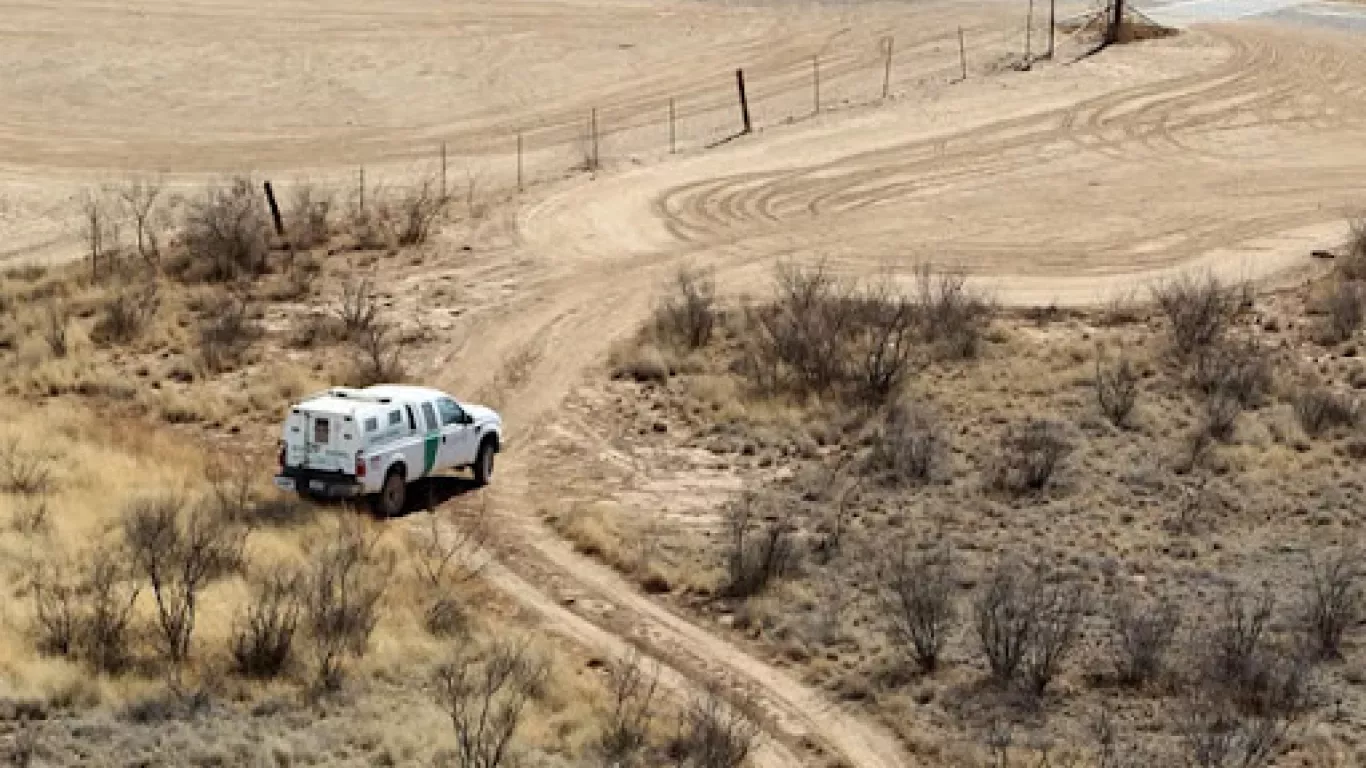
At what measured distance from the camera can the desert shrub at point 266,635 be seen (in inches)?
1055

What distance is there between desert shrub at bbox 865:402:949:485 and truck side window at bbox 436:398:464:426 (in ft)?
22.7

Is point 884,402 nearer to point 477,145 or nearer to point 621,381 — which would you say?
point 621,381

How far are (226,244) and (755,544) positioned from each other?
19.9 meters

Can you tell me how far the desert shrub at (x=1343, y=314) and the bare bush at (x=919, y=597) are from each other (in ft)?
45.5

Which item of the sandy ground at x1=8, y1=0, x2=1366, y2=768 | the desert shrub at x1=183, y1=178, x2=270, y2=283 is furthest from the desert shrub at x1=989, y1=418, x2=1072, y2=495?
the desert shrub at x1=183, y1=178, x2=270, y2=283

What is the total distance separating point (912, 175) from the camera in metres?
57.9

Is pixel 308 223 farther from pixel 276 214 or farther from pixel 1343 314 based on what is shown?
pixel 1343 314

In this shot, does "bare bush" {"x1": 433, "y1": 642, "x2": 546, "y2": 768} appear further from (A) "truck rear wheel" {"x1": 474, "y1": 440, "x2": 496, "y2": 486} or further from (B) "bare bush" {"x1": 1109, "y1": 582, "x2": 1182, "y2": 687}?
(A) "truck rear wheel" {"x1": 474, "y1": 440, "x2": 496, "y2": 486}

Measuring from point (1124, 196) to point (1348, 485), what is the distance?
20.0 meters

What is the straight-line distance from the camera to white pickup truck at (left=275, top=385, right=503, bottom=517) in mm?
34531

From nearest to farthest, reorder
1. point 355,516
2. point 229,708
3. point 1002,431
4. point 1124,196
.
A: 1. point 229,708
2. point 355,516
3. point 1002,431
4. point 1124,196

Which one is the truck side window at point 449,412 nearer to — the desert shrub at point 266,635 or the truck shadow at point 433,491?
the truck shadow at point 433,491

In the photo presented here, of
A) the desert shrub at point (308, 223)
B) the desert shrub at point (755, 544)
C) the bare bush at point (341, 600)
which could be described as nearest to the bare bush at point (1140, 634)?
the desert shrub at point (755, 544)

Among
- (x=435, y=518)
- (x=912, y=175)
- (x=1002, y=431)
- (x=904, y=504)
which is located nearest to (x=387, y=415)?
(x=435, y=518)
